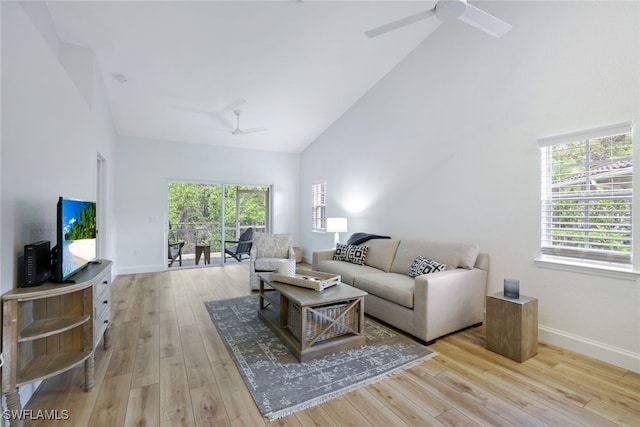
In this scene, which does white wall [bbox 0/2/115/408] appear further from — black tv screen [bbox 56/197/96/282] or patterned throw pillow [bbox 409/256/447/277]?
patterned throw pillow [bbox 409/256/447/277]

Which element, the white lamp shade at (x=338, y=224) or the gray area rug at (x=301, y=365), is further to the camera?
the white lamp shade at (x=338, y=224)

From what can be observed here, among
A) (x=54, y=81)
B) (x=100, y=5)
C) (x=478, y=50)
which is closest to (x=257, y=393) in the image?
(x=54, y=81)

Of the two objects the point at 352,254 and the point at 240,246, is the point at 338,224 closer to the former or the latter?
the point at 352,254

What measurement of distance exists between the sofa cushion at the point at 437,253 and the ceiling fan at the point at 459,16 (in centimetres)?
205

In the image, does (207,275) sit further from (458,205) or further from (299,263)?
(458,205)

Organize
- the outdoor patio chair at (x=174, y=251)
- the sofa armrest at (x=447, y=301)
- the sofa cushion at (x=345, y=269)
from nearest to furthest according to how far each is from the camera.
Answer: the sofa armrest at (x=447, y=301) → the sofa cushion at (x=345, y=269) → the outdoor patio chair at (x=174, y=251)

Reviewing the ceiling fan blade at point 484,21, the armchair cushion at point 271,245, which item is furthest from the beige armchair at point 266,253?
the ceiling fan blade at point 484,21

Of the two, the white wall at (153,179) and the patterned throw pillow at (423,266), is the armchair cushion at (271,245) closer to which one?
the patterned throw pillow at (423,266)

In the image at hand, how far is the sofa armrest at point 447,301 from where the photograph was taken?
2670 mm

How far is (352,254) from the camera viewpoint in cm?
423

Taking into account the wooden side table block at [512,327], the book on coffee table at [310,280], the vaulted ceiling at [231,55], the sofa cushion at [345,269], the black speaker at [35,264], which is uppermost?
the vaulted ceiling at [231,55]

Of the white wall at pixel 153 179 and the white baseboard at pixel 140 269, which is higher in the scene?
the white wall at pixel 153 179

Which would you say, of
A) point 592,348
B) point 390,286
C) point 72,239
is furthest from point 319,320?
point 592,348

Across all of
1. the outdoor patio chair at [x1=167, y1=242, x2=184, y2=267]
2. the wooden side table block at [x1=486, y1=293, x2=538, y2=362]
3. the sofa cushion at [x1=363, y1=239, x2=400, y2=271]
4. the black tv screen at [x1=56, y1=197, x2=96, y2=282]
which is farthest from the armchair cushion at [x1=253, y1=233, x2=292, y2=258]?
the wooden side table block at [x1=486, y1=293, x2=538, y2=362]
